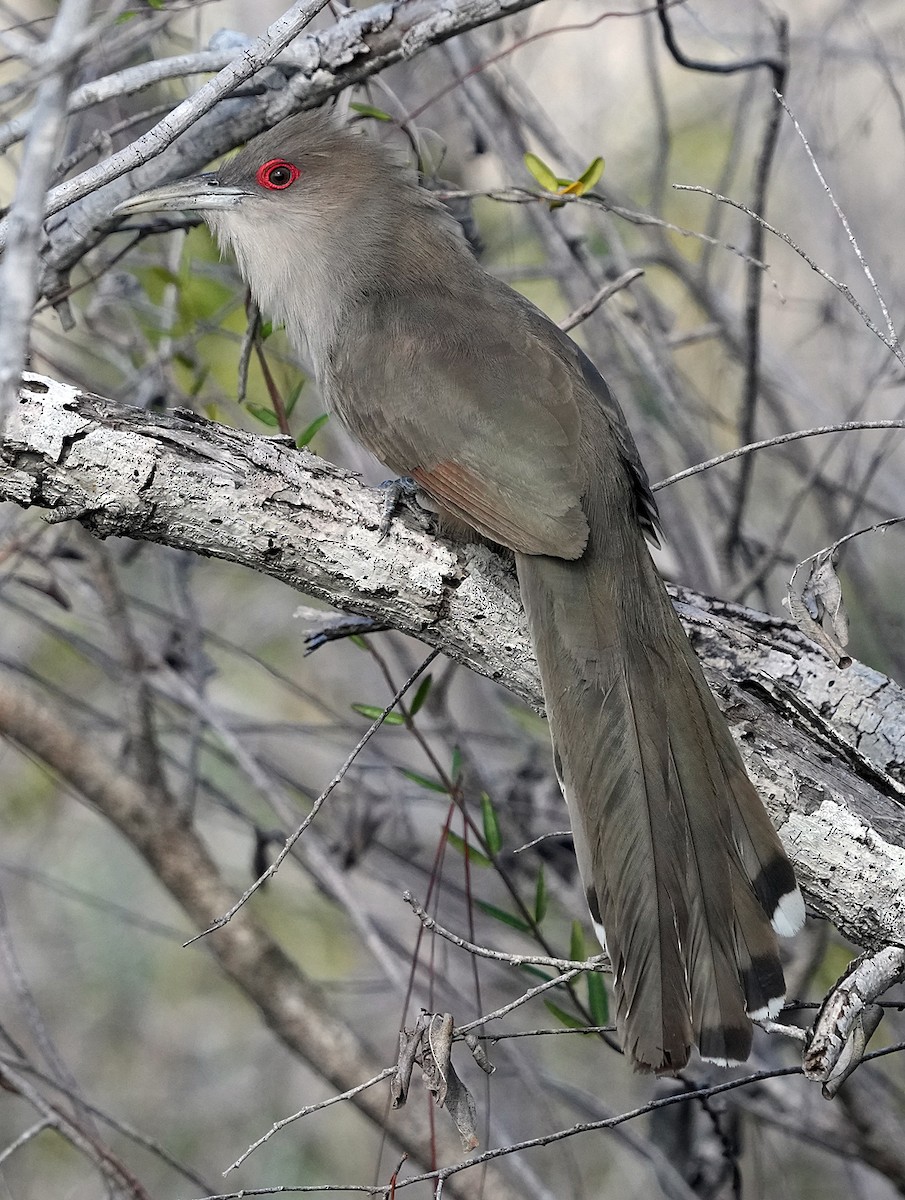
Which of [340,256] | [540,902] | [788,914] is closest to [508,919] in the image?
[540,902]

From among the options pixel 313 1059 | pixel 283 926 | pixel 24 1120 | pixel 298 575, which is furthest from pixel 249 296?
pixel 24 1120

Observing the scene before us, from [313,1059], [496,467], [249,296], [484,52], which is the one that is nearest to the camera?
[496,467]

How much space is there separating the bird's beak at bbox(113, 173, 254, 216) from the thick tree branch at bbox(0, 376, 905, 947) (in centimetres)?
77

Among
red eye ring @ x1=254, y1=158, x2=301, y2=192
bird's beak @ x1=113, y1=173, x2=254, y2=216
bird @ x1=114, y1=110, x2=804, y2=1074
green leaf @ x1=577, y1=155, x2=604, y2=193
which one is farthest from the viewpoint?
red eye ring @ x1=254, y1=158, x2=301, y2=192

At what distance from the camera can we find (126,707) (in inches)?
140

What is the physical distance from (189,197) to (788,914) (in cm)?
221

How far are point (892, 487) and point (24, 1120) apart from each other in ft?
14.2

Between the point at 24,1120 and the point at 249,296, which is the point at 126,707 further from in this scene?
the point at 24,1120

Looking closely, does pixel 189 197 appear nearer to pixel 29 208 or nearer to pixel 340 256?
pixel 340 256

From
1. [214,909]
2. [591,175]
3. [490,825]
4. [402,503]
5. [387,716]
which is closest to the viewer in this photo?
[402,503]

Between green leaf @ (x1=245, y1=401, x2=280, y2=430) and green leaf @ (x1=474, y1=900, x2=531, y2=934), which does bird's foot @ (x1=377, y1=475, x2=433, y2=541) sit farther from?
green leaf @ (x1=474, y1=900, x2=531, y2=934)

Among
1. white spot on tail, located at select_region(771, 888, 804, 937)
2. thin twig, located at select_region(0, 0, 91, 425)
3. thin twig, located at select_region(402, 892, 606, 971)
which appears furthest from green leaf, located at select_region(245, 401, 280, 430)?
thin twig, located at select_region(0, 0, 91, 425)

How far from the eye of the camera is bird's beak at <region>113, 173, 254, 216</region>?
9.09 ft

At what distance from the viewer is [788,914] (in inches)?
84.5
